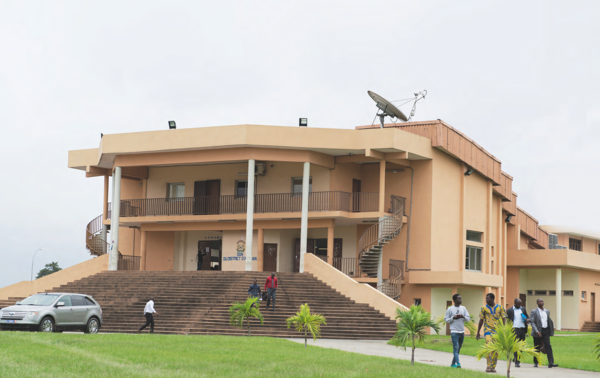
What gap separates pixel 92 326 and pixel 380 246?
43.9 ft

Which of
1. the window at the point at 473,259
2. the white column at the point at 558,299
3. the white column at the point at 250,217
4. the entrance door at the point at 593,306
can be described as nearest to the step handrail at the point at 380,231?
the white column at the point at 250,217

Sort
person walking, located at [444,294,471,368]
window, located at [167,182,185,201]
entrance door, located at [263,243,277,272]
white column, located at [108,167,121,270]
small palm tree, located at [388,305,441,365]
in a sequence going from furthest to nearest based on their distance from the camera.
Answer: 1. window, located at [167,182,185,201]
2. entrance door, located at [263,243,277,272]
3. white column, located at [108,167,121,270]
4. small palm tree, located at [388,305,441,365]
5. person walking, located at [444,294,471,368]

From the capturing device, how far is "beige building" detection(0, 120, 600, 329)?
29.8 m

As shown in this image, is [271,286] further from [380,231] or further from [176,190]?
[176,190]

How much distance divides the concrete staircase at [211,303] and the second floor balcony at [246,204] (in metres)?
4.17

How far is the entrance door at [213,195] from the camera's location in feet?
110

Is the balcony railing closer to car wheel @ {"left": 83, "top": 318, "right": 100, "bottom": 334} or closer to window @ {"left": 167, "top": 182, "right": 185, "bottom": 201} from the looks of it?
window @ {"left": 167, "top": 182, "right": 185, "bottom": 201}

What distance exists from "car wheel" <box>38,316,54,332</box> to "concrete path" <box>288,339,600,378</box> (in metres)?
7.19

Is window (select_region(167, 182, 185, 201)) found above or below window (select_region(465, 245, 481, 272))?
above

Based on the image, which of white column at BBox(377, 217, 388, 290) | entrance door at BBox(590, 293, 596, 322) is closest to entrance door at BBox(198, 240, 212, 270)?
white column at BBox(377, 217, 388, 290)

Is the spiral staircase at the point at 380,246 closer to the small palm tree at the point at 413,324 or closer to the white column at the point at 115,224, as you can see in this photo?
the white column at the point at 115,224

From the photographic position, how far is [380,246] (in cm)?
3020

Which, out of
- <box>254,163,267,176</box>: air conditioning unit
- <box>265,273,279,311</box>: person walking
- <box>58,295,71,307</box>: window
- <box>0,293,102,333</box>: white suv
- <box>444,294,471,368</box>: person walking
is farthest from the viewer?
<box>254,163,267,176</box>: air conditioning unit

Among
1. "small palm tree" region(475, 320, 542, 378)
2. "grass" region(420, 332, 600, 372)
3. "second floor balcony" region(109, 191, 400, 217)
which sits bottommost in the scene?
"grass" region(420, 332, 600, 372)
